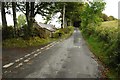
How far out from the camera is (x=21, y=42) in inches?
1061

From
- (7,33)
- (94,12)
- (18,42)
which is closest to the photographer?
(18,42)

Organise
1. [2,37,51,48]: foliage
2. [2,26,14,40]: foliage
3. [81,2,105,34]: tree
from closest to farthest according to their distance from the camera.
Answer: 1. [2,37,51,48]: foliage
2. [2,26,14,40]: foliage
3. [81,2,105,34]: tree

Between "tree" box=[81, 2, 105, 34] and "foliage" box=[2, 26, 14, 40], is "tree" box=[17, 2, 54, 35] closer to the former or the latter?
"foliage" box=[2, 26, 14, 40]

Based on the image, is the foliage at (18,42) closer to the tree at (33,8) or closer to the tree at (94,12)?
the tree at (33,8)

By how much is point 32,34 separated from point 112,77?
21003 millimetres

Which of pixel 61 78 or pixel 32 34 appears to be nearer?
pixel 61 78

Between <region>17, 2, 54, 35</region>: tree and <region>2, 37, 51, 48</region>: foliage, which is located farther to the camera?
<region>17, 2, 54, 35</region>: tree

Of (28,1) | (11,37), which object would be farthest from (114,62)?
(28,1)

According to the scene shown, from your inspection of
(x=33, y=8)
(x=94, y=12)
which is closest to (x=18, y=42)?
(x=33, y=8)

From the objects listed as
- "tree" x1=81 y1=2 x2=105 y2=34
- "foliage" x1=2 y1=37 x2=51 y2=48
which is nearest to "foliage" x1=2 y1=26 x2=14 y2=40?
"foliage" x1=2 y1=37 x2=51 y2=48

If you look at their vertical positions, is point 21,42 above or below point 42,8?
below

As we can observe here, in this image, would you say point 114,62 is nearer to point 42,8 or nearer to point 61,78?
point 61,78

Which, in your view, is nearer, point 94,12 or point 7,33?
point 7,33

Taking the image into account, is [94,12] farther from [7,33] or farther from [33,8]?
[7,33]
